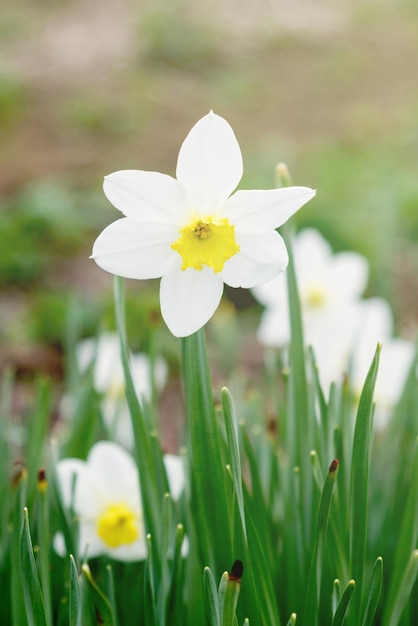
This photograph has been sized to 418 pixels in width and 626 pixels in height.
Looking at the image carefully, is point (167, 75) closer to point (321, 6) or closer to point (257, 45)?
point (257, 45)

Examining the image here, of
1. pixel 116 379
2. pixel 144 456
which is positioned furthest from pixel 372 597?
pixel 116 379

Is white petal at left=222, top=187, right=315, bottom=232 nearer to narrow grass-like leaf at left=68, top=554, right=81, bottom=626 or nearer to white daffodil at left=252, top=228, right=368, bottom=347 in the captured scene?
narrow grass-like leaf at left=68, top=554, right=81, bottom=626

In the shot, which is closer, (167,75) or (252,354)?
(252,354)

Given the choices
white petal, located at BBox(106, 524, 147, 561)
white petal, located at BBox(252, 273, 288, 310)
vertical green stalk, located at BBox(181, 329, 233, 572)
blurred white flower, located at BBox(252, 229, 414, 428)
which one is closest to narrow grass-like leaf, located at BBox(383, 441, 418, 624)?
vertical green stalk, located at BBox(181, 329, 233, 572)

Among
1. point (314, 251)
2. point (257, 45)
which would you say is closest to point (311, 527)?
point (314, 251)

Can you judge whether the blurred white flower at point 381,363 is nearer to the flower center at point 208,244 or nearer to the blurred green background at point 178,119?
the blurred green background at point 178,119

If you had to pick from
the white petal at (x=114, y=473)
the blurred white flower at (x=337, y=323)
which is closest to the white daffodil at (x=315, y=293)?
the blurred white flower at (x=337, y=323)
